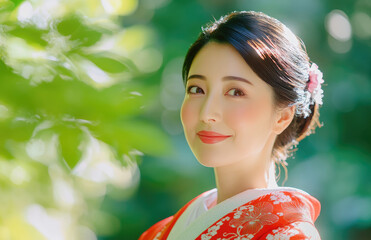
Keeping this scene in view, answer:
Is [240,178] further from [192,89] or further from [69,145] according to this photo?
[69,145]

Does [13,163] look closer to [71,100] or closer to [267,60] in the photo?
[71,100]

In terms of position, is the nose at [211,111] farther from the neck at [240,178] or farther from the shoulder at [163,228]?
the shoulder at [163,228]

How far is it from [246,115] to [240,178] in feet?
0.76

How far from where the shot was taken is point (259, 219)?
4.10 feet

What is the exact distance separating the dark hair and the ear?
0.03 meters

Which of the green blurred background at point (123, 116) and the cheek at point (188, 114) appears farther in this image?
the cheek at point (188, 114)

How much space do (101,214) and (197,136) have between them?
6.18 feet

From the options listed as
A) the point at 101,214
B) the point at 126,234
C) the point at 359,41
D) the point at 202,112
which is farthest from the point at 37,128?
the point at 359,41

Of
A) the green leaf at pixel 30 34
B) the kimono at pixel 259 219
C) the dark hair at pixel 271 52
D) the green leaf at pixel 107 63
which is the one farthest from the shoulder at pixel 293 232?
the green leaf at pixel 30 34

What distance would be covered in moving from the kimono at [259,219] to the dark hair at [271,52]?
0.92 feet

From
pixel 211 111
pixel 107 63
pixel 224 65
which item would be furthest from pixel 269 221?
pixel 107 63

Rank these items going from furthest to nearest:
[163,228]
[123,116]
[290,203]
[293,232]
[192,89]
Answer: [163,228] → [192,89] → [290,203] → [293,232] → [123,116]

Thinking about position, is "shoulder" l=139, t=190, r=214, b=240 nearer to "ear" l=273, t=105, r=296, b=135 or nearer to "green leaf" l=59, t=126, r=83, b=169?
"ear" l=273, t=105, r=296, b=135

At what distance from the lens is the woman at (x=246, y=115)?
4.20ft
